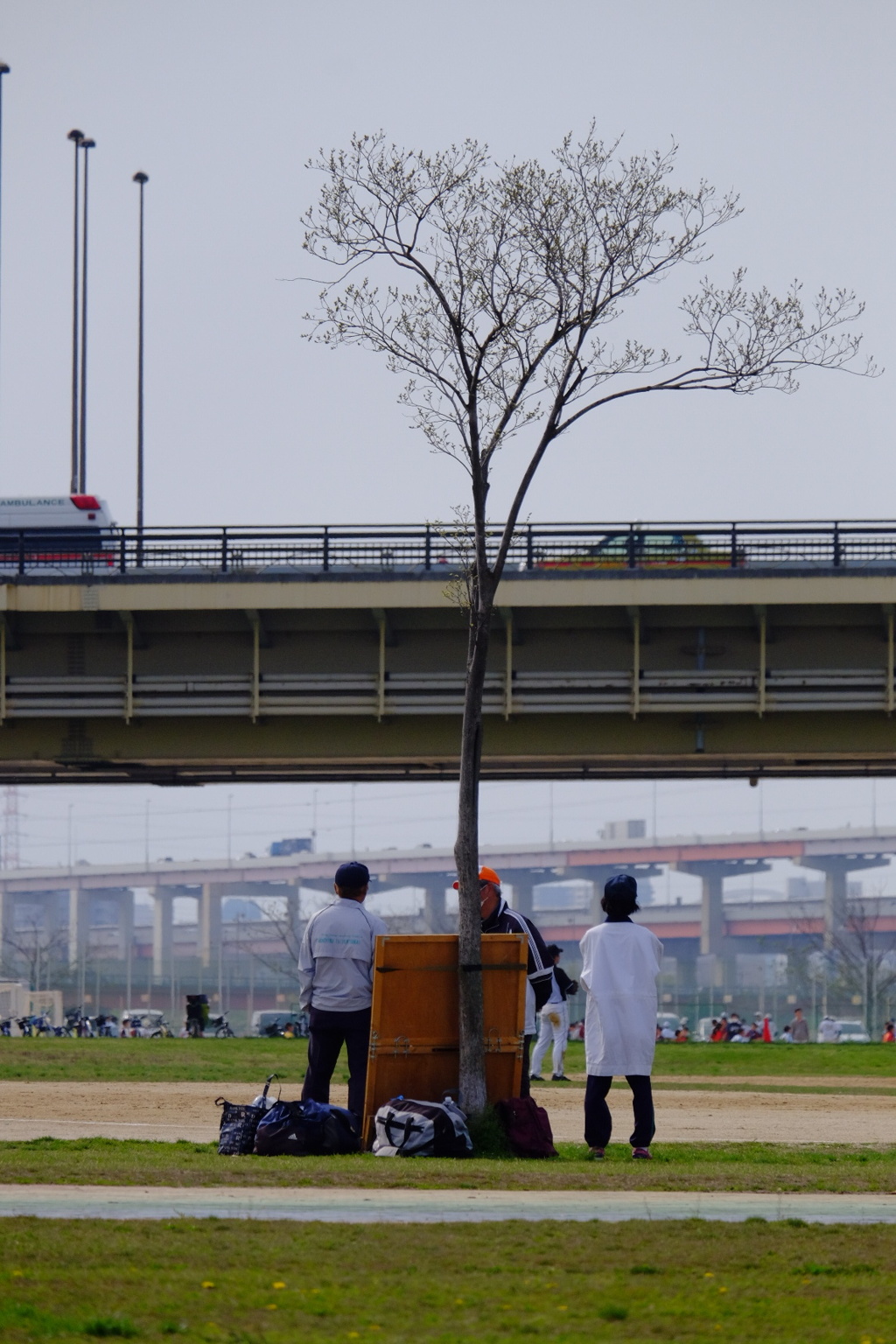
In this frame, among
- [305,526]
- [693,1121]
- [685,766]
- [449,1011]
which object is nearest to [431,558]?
[305,526]

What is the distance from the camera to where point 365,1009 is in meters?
11.5

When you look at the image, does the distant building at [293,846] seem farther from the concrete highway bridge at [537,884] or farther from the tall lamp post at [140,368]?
the tall lamp post at [140,368]

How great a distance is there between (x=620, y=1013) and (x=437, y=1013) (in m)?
1.29

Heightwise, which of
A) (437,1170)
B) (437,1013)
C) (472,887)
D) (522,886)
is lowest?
(522,886)

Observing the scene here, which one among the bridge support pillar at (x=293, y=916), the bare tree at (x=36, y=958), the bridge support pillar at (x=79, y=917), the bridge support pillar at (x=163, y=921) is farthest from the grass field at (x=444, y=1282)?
the bridge support pillar at (x=79, y=917)

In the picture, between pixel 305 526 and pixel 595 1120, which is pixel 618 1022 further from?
pixel 305 526

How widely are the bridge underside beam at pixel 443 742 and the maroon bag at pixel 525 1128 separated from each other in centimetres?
1883

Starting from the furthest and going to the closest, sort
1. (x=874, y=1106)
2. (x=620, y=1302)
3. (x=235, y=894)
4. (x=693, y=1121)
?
(x=235, y=894)
(x=874, y=1106)
(x=693, y=1121)
(x=620, y=1302)

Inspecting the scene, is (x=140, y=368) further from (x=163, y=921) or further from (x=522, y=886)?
(x=522, y=886)

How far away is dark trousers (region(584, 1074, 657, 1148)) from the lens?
11047 mm

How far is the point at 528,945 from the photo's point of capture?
11922 mm

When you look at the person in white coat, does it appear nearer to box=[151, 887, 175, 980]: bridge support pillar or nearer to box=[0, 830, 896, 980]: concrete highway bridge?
box=[0, 830, 896, 980]: concrete highway bridge

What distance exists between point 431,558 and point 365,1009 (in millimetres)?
18491

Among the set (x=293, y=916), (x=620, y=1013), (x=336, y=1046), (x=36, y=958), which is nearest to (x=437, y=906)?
(x=293, y=916)
